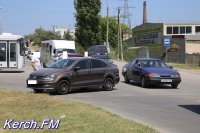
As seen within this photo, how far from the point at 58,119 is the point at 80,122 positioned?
632 mm

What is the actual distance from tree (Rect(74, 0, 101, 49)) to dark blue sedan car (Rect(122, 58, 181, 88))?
52.0m

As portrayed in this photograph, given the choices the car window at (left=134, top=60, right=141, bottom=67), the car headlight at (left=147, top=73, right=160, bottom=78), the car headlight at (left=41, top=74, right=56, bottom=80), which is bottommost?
the car headlight at (left=147, top=73, right=160, bottom=78)

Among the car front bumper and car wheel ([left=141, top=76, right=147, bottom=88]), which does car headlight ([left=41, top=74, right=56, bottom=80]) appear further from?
car wheel ([left=141, top=76, right=147, bottom=88])

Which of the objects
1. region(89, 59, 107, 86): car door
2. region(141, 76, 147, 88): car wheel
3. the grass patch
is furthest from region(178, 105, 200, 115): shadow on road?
region(141, 76, 147, 88): car wheel

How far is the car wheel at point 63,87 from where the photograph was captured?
730 inches

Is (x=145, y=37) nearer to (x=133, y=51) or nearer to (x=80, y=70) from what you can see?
(x=133, y=51)

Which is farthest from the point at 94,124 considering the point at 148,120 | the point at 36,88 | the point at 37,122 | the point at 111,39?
the point at 111,39

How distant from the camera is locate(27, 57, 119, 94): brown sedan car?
18.3 meters

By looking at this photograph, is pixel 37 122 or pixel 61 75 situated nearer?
pixel 37 122

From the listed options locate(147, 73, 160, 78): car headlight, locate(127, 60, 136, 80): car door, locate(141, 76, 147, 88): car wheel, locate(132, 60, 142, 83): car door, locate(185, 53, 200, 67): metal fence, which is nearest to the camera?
locate(147, 73, 160, 78): car headlight

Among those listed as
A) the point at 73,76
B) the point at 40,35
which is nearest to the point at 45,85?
the point at 73,76

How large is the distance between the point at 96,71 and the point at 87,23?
58.7 metres

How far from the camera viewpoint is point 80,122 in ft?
33.6

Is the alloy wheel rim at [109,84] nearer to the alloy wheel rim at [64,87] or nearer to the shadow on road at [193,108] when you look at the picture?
the alloy wheel rim at [64,87]
